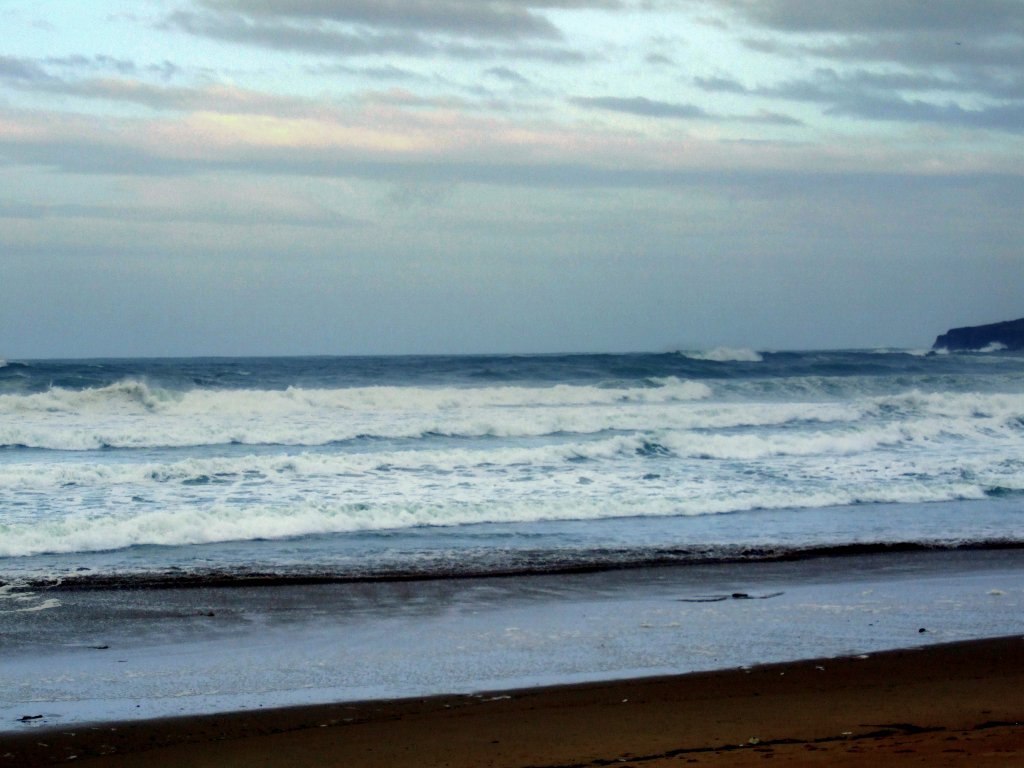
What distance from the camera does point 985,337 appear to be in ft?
367

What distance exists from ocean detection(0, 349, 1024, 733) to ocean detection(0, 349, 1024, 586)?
7 cm

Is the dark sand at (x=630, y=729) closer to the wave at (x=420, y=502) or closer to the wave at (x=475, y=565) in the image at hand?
the wave at (x=475, y=565)

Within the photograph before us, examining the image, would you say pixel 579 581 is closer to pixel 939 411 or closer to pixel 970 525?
pixel 970 525

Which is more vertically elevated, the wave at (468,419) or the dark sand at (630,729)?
the wave at (468,419)

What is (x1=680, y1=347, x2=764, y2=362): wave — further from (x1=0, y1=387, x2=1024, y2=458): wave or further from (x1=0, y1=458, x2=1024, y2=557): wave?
(x1=0, y1=458, x2=1024, y2=557): wave

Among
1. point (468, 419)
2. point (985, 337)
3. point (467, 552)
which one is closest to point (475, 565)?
point (467, 552)

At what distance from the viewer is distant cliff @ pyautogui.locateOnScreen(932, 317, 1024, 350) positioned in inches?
4240

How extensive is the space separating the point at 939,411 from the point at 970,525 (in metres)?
17.1

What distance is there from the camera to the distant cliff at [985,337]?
353 feet

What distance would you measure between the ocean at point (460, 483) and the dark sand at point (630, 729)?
13.6 ft

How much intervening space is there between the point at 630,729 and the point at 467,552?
5.87 meters

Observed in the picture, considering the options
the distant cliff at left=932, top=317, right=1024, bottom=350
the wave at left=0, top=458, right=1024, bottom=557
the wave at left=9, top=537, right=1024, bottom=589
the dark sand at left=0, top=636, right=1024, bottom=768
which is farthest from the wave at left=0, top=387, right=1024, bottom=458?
the distant cliff at left=932, top=317, right=1024, bottom=350

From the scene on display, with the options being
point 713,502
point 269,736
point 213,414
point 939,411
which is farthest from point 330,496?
point 939,411

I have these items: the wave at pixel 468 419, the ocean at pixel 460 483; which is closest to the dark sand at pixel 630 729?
the ocean at pixel 460 483
